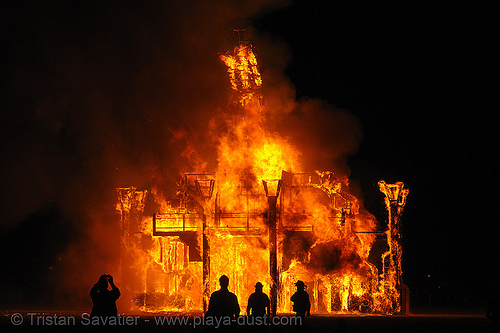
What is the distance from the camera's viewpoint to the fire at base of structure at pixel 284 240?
35125 millimetres

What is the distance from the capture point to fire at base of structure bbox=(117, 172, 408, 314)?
35125 millimetres

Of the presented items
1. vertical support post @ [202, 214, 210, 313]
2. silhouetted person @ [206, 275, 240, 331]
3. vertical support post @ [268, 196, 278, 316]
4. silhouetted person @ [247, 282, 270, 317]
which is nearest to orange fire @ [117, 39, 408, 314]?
vertical support post @ [202, 214, 210, 313]

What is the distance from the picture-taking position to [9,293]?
5184 cm

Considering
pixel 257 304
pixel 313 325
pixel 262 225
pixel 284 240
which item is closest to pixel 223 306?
pixel 257 304

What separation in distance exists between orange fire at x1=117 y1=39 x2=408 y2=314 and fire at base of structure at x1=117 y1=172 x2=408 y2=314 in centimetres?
5

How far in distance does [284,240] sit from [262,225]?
4.32 ft

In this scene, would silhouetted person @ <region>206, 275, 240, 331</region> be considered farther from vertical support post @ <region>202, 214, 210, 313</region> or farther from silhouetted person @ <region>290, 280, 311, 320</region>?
vertical support post @ <region>202, 214, 210, 313</region>

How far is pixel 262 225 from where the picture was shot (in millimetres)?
35438

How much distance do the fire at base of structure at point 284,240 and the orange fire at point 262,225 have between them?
5cm

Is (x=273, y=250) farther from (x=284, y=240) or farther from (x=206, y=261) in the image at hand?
(x=206, y=261)

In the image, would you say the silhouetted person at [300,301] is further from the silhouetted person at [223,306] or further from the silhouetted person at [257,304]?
the silhouetted person at [223,306]

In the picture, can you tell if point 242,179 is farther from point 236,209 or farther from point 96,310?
point 96,310

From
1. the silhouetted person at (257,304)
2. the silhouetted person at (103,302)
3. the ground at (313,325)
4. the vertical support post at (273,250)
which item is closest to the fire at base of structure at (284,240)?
the vertical support post at (273,250)

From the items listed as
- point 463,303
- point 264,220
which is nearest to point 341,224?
point 264,220
